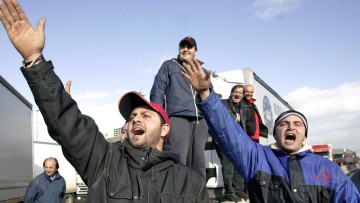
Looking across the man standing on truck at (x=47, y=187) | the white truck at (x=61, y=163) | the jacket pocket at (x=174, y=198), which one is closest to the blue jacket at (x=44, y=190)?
the man standing on truck at (x=47, y=187)

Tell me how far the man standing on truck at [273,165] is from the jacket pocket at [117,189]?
2.89 feet

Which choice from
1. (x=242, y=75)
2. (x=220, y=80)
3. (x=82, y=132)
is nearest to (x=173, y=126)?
(x=82, y=132)

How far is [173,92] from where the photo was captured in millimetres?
4875

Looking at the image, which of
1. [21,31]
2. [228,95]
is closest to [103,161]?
[21,31]

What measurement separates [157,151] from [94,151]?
1.58 feet

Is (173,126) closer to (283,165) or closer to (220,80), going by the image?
(283,165)

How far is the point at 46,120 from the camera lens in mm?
2293

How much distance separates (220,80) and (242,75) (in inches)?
29.7

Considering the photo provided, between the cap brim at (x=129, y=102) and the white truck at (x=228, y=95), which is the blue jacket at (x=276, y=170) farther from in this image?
the white truck at (x=228, y=95)

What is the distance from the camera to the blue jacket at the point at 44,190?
25.1 feet

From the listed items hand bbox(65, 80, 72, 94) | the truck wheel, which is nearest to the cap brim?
hand bbox(65, 80, 72, 94)

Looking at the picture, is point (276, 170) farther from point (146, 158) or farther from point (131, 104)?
point (131, 104)

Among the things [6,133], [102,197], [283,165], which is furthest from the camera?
[6,133]

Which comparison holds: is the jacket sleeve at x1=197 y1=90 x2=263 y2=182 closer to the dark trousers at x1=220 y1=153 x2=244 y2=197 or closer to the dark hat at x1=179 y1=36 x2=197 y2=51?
the dark hat at x1=179 y1=36 x2=197 y2=51
